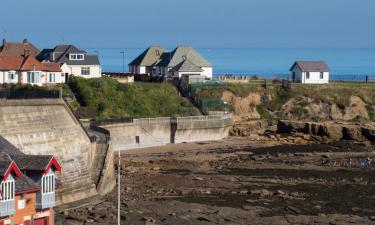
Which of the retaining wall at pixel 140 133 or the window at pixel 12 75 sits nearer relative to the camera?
the retaining wall at pixel 140 133

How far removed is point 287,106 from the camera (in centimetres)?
9719

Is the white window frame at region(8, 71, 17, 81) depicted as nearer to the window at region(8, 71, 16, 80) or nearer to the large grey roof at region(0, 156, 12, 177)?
the window at region(8, 71, 16, 80)

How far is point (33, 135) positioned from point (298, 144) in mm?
35793

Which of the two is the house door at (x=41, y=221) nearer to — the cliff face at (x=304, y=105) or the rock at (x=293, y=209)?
the rock at (x=293, y=209)

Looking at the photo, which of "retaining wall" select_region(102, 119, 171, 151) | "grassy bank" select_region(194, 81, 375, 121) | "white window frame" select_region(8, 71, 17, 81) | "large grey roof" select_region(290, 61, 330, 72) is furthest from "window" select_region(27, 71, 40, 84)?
"large grey roof" select_region(290, 61, 330, 72)

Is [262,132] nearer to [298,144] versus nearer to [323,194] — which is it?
[298,144]

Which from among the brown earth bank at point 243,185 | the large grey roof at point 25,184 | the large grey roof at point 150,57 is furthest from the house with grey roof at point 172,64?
the large grey roof at point 25,184

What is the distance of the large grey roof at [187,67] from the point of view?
103 m

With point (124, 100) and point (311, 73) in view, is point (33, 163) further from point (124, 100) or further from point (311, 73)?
point (311, 73)

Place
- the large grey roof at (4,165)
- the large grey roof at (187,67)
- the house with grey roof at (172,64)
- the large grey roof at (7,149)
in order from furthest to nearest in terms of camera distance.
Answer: the house with grey roof at (172,64) < the large grey roof at (187,67) < the large grey roof at (7,149) < the large grey roof at (4,165)

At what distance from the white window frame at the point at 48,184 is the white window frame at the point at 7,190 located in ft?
7.48

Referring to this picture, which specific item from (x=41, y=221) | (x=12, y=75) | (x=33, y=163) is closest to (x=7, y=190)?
(x=33, y=163)

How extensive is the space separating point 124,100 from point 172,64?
20200 mm

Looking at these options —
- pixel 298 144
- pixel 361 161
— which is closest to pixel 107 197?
pixel 361 161
